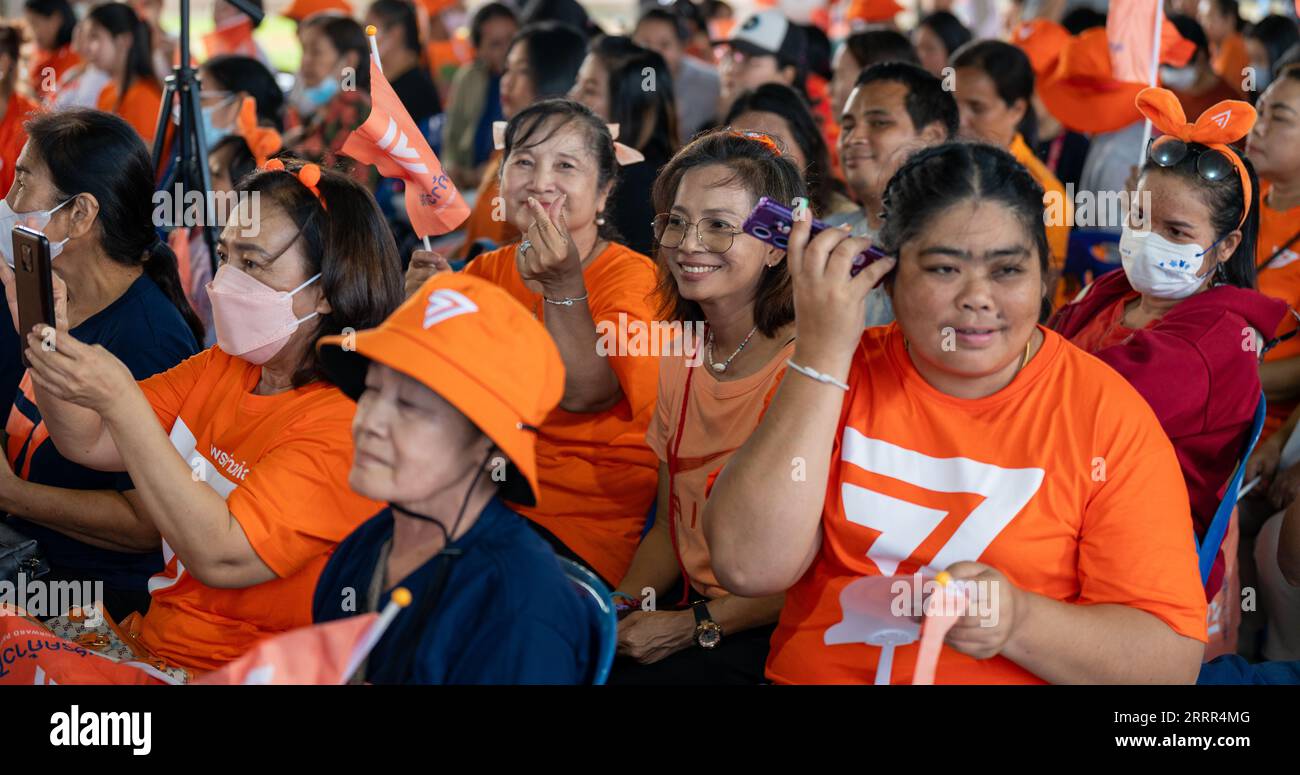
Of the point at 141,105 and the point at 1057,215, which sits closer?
the point at 1057,215

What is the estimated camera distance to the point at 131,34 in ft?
20.4

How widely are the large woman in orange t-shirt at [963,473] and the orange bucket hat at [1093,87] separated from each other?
3.16 meters

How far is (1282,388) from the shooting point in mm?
3387

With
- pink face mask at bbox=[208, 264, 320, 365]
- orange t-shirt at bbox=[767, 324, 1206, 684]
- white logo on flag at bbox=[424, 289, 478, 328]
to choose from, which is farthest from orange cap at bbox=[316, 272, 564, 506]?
pink face mask at bbox=[208, 264, 320, 365]

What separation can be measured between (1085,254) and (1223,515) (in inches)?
88.7

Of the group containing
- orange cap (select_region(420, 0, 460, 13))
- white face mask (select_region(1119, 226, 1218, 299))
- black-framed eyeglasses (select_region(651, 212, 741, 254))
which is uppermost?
orange cap (select_region(420, 0, 460, 13))

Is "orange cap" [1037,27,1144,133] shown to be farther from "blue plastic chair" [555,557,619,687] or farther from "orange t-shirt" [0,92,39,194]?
"orange t-shirt" [0,92,39,194]

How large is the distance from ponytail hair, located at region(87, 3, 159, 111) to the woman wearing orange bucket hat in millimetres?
4909

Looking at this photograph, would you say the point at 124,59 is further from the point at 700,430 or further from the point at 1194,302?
the point at 1194,302

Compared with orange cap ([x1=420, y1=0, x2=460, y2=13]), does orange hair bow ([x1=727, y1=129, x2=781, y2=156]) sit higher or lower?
lower

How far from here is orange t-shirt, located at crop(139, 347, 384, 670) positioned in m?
2.23

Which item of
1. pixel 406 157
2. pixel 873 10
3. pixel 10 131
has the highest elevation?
pixel 873 10

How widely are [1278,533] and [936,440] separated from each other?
1471mm

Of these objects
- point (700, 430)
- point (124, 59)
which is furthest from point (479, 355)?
point (124, 59)
